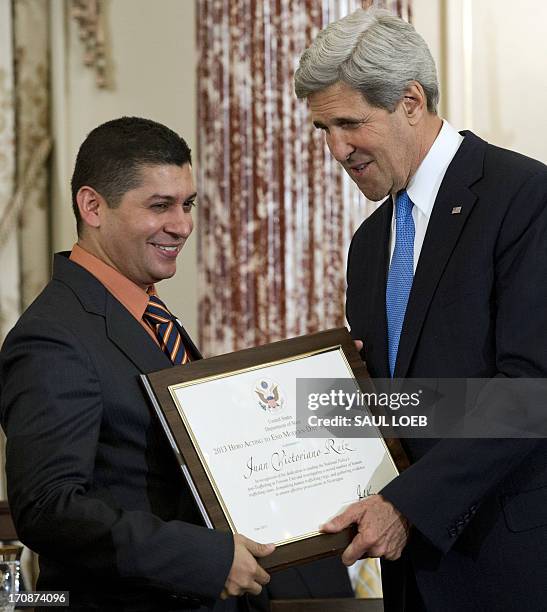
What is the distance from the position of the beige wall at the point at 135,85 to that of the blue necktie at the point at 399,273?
6.35 feet

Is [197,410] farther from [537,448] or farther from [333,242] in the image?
[333,242]

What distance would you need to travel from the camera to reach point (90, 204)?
2.14 meters

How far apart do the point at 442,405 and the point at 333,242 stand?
6.13 feet

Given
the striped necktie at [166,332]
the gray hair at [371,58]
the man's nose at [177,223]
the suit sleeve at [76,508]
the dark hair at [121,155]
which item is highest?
the gray hair at [371,58]

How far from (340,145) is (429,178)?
0.65 feet

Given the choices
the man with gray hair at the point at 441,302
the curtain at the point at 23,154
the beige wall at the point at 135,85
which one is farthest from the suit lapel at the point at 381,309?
the curtain at the point at 23,154

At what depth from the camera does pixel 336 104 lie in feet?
6.97

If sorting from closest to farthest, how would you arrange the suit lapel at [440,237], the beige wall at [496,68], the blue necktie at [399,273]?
1. the suit lapel at [440,237]
2. the blue necktie at [399,273]
3. the beige wall at [496,68]

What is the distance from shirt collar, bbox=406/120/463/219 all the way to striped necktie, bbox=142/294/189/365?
57 centimetres

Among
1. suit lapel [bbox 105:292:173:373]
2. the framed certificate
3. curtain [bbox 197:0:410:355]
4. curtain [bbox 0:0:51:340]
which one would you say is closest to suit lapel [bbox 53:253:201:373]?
suit lapel [bbox 105:292:173:373]

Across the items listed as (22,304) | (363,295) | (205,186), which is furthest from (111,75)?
(363,295)

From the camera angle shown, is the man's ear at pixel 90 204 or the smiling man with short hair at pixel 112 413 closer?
the smiling man with short hair at pixel 112 413

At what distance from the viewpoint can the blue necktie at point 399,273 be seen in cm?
214

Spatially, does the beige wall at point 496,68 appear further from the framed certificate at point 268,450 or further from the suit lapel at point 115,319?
the suit lapel at point 115,319
